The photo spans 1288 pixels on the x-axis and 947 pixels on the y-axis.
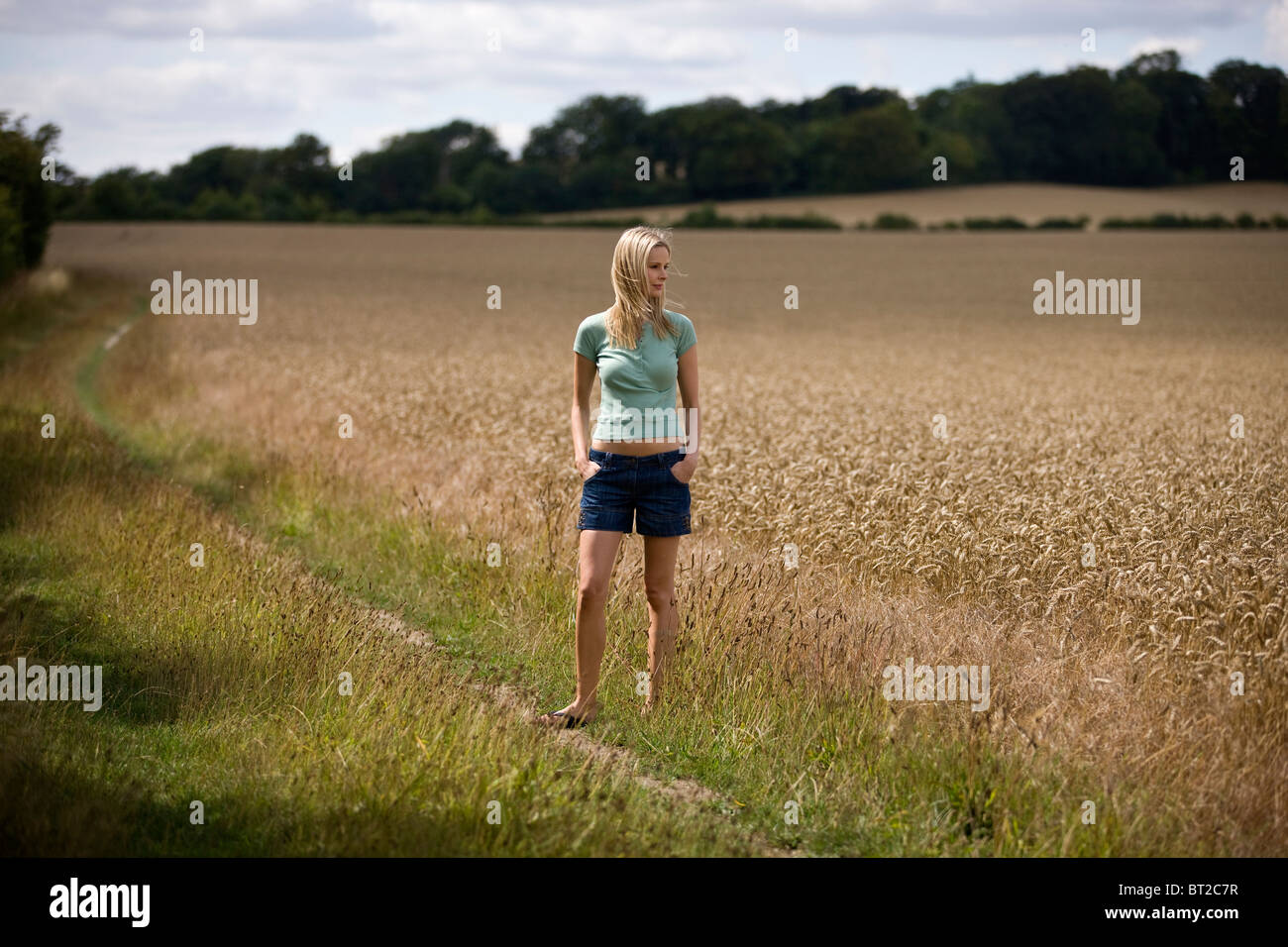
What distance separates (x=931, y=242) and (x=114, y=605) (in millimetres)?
63163

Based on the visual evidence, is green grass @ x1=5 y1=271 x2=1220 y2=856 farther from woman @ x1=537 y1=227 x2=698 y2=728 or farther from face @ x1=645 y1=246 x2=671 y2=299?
face @ x1=645 y1=246 x2=671 y2=299

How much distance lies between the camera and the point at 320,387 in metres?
A: 17.8

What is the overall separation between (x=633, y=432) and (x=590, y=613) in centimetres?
103

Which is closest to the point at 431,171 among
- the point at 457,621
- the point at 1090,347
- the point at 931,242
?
the point at 931,242

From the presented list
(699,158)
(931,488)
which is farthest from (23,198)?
(699,158)

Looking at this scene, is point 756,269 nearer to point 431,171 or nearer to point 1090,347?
point 1090,347

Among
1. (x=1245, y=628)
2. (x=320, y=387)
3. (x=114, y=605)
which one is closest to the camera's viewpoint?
(x=1245, y=628)

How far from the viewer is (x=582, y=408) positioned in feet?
19.4

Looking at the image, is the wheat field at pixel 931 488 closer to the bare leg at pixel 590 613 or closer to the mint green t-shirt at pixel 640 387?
the bare leg at pixel 590 613

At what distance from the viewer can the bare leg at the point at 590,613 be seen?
562 cm

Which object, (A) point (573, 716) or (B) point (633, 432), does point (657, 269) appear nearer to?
(B) point (633, 432)

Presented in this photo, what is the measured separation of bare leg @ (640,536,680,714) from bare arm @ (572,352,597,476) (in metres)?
0.59

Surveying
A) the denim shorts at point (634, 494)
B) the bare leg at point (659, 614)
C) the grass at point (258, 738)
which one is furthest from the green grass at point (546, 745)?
the denim shorts at point (634, 494)

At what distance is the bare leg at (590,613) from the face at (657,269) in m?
1.32
